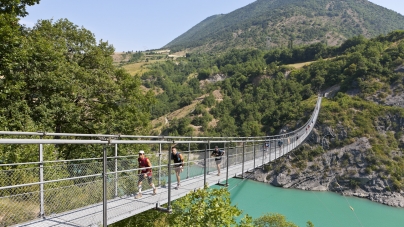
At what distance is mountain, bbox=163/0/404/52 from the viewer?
118625mm

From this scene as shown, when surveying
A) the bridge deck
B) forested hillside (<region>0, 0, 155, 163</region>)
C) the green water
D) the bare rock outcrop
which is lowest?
the green water

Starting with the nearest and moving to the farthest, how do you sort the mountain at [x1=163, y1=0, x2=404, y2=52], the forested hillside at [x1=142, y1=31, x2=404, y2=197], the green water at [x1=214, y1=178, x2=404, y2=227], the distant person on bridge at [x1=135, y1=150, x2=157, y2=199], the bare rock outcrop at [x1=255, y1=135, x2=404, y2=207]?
the distant person on bridge at [x1=135, y1=150, x2=157, y2=199] → the green water at [x1=214, y1=178, x2=404, y2=227] → the bare rock outcrop at [x1=255, y1=135, x2=404, y2=207] → the forested hillside at [x1=142, y1=31, x2=404, y2=197] → the mountain at [x1=163, y1=0, x2=404, y2=52]

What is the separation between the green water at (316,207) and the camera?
2736cm

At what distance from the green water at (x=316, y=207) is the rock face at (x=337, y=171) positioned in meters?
1.21

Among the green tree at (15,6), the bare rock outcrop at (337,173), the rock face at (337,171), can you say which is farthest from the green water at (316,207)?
the green tree at (15,6)

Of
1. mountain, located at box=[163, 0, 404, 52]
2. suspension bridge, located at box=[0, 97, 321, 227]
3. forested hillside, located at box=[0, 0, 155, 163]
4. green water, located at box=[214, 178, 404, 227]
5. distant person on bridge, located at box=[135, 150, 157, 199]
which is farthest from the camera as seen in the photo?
mountain, located at box=[163, 0, 404, 52]

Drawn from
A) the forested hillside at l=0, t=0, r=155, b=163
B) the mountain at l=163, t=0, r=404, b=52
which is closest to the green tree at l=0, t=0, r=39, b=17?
the forested hillside at l=0, t=0, r=155, b=163

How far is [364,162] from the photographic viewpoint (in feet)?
119

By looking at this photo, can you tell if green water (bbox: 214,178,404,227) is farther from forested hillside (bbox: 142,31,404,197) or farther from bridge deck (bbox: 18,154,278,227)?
bridge deck (bbox: 18,154,278,227)

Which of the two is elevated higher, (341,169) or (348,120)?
(348,120)

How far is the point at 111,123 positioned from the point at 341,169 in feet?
108

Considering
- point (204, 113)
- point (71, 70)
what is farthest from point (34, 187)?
point (204, 113)

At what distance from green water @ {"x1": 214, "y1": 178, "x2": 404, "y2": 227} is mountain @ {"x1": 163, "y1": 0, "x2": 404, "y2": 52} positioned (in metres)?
83.2

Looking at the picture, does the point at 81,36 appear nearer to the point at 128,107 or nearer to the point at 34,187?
the point at 128,107
